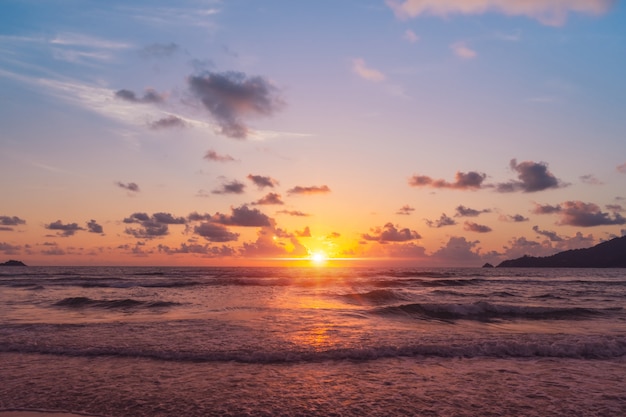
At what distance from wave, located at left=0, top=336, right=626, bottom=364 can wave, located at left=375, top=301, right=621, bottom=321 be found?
1002cm

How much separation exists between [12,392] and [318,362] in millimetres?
8379

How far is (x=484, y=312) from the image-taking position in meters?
28.4

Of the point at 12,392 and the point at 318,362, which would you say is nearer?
the point at 12,392

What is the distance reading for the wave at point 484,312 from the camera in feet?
86.7

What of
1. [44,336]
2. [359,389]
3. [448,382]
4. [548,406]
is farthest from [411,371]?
[44,336]

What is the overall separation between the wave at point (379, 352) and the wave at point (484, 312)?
10.0m

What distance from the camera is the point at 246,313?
2480cm

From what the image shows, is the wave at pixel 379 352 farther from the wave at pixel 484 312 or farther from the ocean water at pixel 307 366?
the wave at pixel 484 312

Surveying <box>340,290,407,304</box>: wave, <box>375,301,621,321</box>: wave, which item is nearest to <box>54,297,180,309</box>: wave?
<box>340,290,407,304</box>: wave

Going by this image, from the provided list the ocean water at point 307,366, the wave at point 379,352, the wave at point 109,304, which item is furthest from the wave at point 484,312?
the wave at point 109,304

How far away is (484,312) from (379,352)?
16968 mm

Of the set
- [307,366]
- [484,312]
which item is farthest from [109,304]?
[484,312]

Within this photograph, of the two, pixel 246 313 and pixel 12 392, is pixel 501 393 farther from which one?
pixel 246 313

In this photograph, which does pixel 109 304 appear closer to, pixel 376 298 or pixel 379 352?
pixel 376 298
